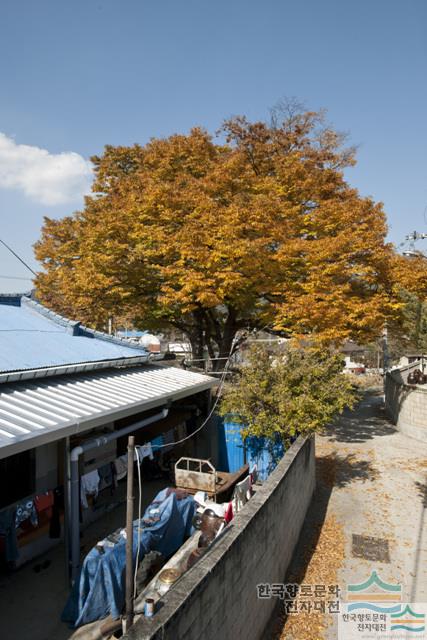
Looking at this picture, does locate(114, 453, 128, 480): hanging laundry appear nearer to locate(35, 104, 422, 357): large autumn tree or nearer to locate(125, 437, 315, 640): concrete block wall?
locate(125, 437, 315, 640): concrete block wall

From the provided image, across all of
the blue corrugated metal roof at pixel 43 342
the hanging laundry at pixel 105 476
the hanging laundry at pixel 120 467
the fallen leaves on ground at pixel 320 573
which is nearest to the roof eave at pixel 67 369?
the blue corrugated metal roof at pixel 43 342

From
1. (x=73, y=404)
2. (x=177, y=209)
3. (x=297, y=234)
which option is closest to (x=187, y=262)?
(x=177, y=209)

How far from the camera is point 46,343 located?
10797 millimetres

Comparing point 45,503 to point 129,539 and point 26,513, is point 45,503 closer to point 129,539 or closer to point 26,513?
point 26,513

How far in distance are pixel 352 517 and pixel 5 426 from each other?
30.2 ft

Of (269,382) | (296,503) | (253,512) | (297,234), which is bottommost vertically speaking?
(296,503)

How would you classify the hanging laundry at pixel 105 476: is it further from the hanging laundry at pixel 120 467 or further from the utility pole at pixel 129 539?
the utility pole at pixel 129 539

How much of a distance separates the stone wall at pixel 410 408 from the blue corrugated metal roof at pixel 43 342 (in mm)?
13782

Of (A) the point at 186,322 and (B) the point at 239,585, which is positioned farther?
(A) the point at 186,322

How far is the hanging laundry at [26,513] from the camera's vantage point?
8.92 m

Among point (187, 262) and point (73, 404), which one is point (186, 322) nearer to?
point (187, 262)

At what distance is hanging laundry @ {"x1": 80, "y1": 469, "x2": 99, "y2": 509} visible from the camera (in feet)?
34.2

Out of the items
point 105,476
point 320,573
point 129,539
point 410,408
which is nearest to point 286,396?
point 320,573

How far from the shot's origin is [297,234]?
19.9 m
